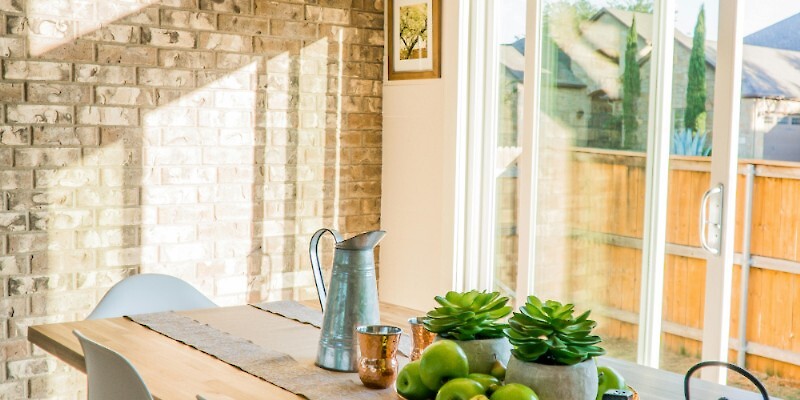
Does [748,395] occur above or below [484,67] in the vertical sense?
below

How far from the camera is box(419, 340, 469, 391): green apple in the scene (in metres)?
1.50

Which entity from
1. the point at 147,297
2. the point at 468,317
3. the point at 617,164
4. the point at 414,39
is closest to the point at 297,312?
the point at 147,297

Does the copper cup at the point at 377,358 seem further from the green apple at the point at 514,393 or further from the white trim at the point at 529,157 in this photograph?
the white trim at the point at 529,157

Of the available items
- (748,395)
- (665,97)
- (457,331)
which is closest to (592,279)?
(665,97)

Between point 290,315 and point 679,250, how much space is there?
154cm

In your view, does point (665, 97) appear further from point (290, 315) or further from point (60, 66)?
point (60, 66)

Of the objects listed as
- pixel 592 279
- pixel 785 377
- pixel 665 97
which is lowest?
pixel 785 377

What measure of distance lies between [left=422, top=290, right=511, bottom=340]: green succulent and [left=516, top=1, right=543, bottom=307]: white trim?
221 centimetres

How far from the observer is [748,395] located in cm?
174

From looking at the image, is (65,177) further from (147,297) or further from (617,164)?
(617,164)

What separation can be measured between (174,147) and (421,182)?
1194mm

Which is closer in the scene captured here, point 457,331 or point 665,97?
point 457,331

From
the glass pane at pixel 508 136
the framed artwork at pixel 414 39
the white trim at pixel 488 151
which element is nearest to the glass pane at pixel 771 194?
the glass pane at pixel 508 136

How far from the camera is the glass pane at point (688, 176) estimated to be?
3.13 meters
